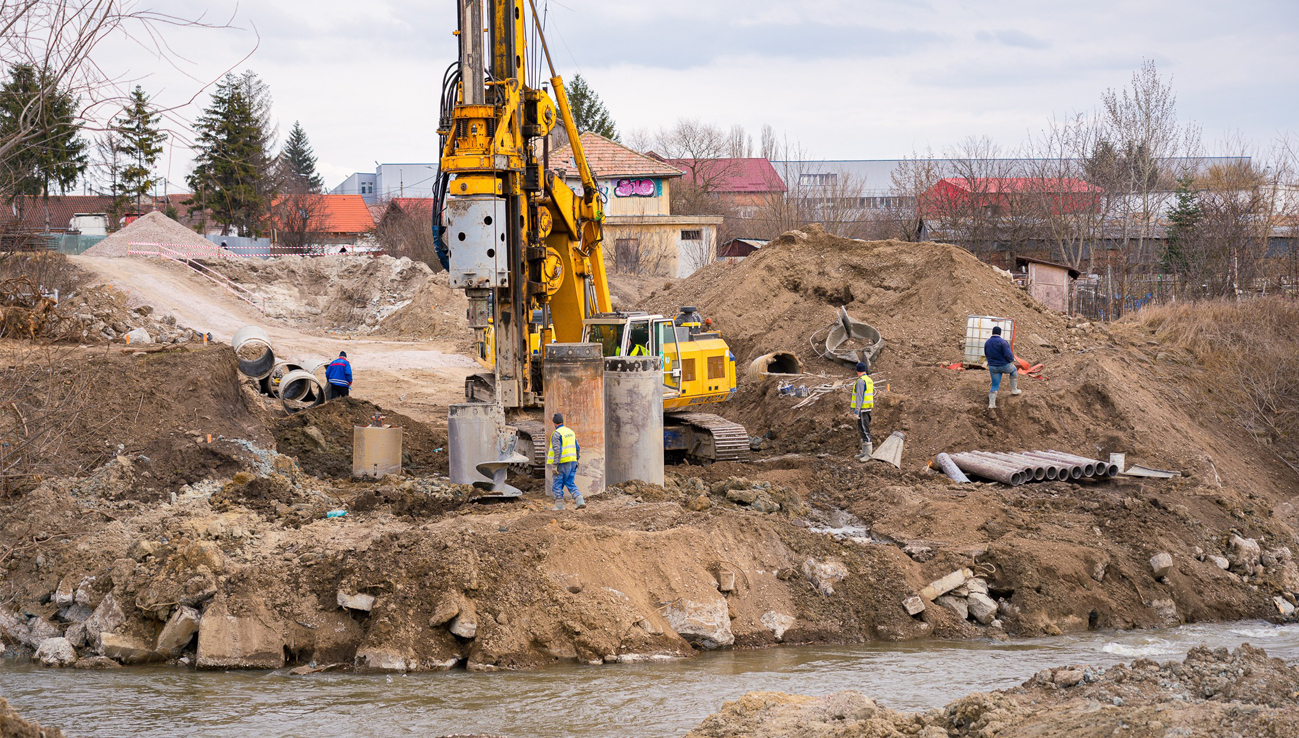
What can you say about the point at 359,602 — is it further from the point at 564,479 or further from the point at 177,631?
the point at 564,479

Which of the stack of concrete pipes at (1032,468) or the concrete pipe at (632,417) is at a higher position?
the concrete pipe at (632,417)

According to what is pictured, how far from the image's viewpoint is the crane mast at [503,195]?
11.3 metres

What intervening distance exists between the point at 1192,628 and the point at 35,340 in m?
18.7

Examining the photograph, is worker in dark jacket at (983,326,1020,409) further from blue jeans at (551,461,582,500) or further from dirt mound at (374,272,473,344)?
dirt mound at (374,272,473,344)

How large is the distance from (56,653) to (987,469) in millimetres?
11111

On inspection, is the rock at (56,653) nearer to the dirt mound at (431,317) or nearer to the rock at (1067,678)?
the rock at (1067,678)

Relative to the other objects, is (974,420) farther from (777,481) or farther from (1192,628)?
(1192,628)

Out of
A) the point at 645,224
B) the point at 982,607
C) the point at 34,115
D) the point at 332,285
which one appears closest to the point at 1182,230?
the point at 645,224

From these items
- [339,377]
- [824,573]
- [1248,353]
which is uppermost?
[1248,353]

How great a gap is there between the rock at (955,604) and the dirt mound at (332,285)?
28720mm

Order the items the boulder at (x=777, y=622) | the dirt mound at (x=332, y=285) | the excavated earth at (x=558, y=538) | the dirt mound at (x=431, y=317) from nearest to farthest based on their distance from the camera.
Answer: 1. the excavated earth at (x=558, y=538)
2. the boulder at (x=777, y=622)
3. the dirt mound at (x=431, y=317)
4. the dirt mound at (x=332, y=285)

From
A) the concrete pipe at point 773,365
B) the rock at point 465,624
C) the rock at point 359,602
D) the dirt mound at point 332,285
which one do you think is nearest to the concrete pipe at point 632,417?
the rock at point 465,624

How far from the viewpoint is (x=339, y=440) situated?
611 inches

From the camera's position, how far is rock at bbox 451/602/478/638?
336 inches
